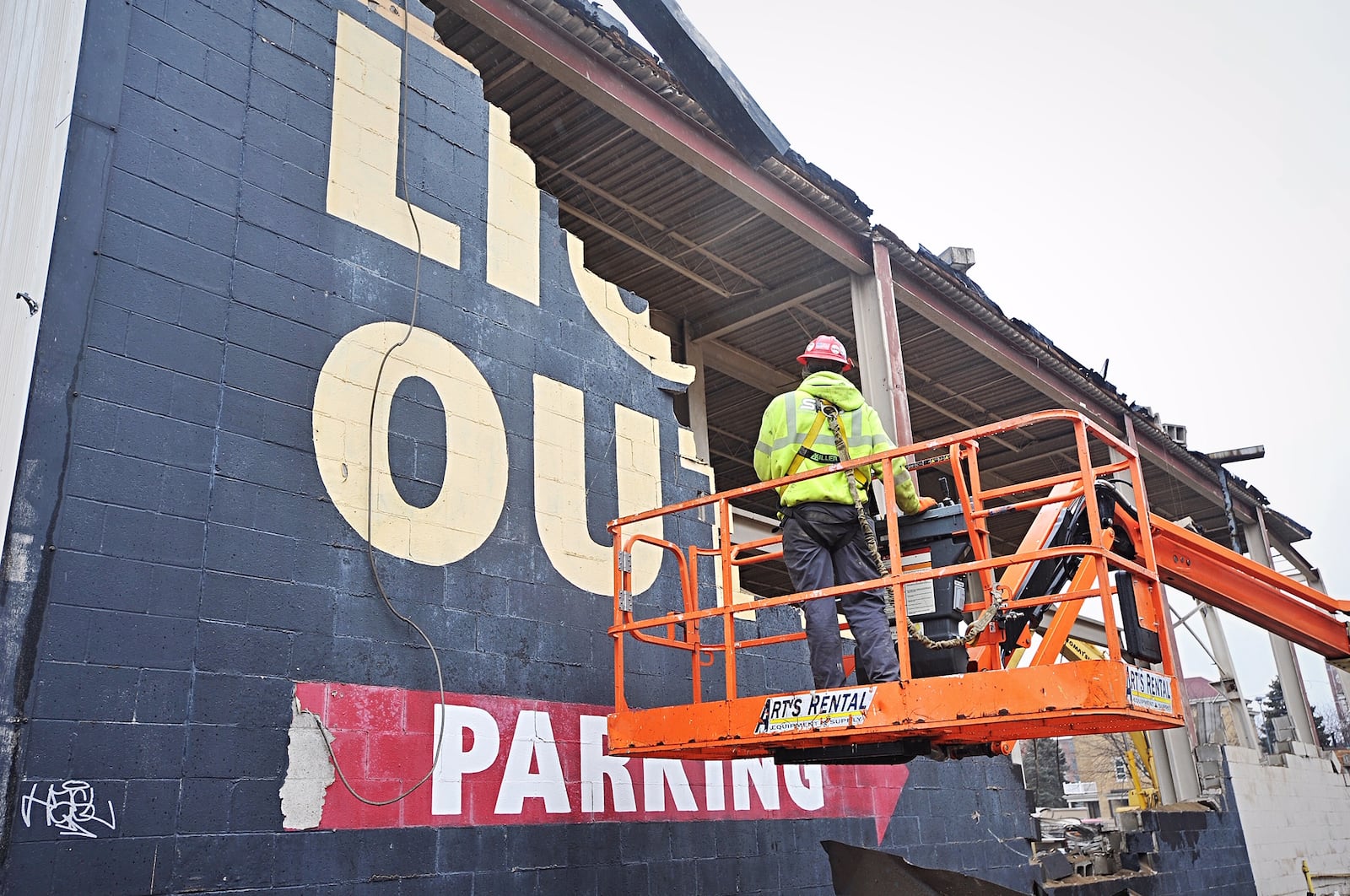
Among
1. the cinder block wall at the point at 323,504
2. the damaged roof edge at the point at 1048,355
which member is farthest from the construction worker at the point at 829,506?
the damaged roof edge at the point at 1048,355

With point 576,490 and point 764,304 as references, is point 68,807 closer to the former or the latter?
point 576,490

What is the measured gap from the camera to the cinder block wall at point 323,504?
202 inches

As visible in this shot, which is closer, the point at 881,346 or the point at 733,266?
the point at 881,346

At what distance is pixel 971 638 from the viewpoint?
5.43 metres

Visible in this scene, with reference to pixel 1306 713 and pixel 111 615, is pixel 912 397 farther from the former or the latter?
pixel 111 615

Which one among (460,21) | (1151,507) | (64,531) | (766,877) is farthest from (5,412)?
(1151,507)

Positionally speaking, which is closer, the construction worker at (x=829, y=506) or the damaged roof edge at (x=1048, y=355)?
the construction worker at (x=829, y=506)

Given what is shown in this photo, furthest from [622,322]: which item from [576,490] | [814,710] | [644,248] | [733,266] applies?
[733,266]

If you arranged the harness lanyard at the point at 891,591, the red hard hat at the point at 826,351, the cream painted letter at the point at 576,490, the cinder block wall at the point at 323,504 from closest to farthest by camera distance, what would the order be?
the cinder block wall at the point at 323,504 → the harness lanyard at the point at 891,591 → the red hard hat at the point at 826,351 → the cream painted letter at the point at 576,490

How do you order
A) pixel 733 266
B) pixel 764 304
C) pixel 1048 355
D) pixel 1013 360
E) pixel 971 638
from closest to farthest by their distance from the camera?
pixel 971 638
pixel 733 266
pixel 764 304
pixel 1013 360
pixel 1048 355

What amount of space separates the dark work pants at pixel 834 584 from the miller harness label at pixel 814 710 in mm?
283

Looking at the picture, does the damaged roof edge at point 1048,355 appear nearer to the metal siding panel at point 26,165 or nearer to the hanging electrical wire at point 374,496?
the hanging electrical wire at point 374,496

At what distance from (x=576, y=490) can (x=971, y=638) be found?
10.8 ft

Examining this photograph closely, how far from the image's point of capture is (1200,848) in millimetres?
14859
